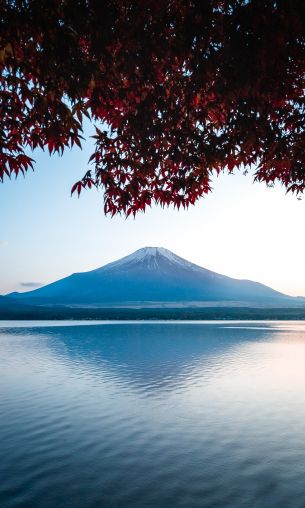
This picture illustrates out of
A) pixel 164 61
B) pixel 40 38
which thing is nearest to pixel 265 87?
pixel 164 61

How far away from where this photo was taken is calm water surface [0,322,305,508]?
4.71 m

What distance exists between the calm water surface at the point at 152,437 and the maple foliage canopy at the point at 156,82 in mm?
3988

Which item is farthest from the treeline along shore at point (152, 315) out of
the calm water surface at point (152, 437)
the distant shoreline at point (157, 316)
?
the calm water surface at point (152, 437)

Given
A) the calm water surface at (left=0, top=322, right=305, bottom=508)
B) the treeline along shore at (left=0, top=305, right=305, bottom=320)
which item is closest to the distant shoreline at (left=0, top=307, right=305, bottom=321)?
the treeline along shore at (left=0, top=305, right=305, bottom=320)

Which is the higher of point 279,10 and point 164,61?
point 164,61

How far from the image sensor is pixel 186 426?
7.60m

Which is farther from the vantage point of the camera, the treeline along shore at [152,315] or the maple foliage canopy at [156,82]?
the treeline along shore at [152,315]

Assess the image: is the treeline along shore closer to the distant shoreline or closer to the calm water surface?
the distant shoreline

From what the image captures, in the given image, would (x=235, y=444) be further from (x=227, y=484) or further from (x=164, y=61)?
(x=164, y=61)

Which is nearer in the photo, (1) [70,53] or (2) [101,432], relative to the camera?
(1) [70,53]

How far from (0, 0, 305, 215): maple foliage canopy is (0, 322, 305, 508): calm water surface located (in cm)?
399

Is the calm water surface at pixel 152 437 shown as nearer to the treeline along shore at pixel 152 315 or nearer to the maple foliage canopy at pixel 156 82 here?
the maple foliage canopy at pixel 156 82

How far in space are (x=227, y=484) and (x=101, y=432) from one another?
2967mm

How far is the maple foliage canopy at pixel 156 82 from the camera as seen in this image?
391cm
